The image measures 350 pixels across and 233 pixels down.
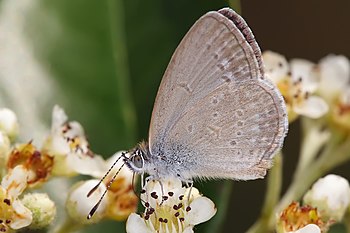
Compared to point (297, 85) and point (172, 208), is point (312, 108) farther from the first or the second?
point (172, 208)

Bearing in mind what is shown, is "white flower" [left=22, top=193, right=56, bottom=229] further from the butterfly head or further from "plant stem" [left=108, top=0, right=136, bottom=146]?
"plant stem" [left=108, top=0, right=136, bottom=146]

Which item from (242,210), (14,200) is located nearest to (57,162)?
(14,200)

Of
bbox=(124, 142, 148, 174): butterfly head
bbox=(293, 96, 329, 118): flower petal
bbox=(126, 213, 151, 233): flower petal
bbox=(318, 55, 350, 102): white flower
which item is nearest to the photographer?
bbox=(126, 213, 151, 233): flower petal

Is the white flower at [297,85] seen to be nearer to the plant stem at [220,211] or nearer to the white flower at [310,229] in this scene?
the plant stem at [220,211]

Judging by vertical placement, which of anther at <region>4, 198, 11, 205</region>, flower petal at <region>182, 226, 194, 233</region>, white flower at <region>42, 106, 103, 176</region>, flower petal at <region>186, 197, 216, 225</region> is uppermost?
white flower at <region>42, 106, 103, 176</region>

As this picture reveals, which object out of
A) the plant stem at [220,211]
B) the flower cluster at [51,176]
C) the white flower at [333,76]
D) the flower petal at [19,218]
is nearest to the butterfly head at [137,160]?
the flower cluster at [51,176]

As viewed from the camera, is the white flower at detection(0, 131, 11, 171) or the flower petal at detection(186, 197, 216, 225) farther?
the white flower at detection(0, 131, 11, 171)

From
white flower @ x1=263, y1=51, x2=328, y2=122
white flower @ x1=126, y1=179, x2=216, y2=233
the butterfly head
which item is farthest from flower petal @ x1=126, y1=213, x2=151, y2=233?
white flower @ x1=263, y1=51, x2=328, y2=122

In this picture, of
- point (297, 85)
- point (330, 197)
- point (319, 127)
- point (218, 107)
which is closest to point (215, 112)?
point (218, 107)
